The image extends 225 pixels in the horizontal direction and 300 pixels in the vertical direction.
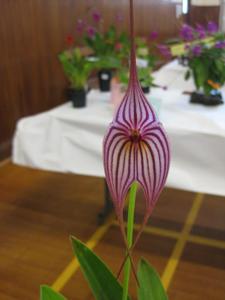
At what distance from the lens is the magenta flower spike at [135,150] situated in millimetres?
500

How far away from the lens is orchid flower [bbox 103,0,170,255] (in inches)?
19.7

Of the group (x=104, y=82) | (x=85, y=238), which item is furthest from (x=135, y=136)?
(x=104, y=82)

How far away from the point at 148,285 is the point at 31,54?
2.70 m

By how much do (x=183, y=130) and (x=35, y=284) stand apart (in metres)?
0.92

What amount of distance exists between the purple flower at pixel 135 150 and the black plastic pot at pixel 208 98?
121 cm

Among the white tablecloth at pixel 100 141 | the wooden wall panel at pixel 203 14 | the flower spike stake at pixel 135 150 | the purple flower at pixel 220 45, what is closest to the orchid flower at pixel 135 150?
the flower spike stake at pixel 135 150

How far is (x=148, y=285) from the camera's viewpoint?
73 centimetres

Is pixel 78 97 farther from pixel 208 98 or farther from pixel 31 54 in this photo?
pixel 31 54

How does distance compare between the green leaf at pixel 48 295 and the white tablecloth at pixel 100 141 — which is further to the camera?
the white tablecloth at pixel 100 141

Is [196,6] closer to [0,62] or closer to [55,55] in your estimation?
[55,55]

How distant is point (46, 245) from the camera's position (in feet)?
5.90

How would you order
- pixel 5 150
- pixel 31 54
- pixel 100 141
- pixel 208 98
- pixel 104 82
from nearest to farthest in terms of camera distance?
1. pixel 100 141
2. pixel 208 98
3. pixel 104 82
4. pixel 5 150
5. pixel 31 54

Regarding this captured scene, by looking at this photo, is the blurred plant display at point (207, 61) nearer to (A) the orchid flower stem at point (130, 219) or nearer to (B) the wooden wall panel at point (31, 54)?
(A) the orchid flower stem at point (130, 219)

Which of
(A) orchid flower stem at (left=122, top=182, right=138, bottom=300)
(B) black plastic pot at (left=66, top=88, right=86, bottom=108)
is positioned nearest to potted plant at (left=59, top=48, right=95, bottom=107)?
(B) black plastic pot at (left=66, top=88, right=86, bottom=108)
